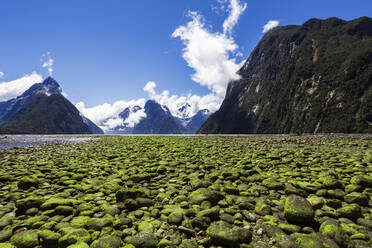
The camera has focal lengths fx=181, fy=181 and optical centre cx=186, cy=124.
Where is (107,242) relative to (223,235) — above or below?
below

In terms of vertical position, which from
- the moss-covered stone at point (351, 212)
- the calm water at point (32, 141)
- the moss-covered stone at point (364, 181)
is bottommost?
the calm water at point (32, 141)

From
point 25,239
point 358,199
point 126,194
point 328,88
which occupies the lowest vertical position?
point 25,239

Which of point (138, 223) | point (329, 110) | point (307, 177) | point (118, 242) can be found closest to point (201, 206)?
point (138, 223)

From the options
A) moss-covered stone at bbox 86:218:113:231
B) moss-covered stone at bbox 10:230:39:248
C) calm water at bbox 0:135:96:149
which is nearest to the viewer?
moss-covered stone at bbox 10:230:39:248

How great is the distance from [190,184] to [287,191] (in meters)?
4.63

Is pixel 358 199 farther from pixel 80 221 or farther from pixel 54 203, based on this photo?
pixel 54 203

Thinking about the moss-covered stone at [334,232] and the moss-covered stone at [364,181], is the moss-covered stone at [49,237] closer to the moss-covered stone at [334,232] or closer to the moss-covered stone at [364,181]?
the moss-covered stone at [334,232]

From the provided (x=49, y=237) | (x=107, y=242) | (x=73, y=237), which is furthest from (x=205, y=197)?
(x=49, y=237)

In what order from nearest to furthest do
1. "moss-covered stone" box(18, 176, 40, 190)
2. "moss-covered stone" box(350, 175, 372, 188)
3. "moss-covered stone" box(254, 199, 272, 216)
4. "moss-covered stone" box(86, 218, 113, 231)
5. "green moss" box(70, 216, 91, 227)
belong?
"moss-covered stone" box(86, 218, 113, 231) < "green moss" box(70, 216, 91, 227) < "moss-covered stone" box(254, 199, 272, 216) < "moss-covered stone" box(350, 175, 372, 188) < "moss-covered stone" box(18, 176, 40, 190)

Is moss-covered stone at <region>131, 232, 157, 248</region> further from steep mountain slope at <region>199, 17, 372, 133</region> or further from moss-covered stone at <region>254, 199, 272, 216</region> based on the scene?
steep mountain slope at <region>199, 17, 372, 133</region>

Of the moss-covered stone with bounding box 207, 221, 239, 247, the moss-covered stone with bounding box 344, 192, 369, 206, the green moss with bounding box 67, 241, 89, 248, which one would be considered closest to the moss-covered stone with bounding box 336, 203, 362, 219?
the moss-covered stone with bounding box 344, 192, 369, 206

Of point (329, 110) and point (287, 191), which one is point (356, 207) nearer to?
point (287, 191)

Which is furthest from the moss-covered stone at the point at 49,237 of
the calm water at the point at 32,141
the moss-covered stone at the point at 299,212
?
the calm water at the point at 32,141

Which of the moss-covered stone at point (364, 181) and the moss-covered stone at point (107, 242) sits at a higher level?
the moss-covered stone at point (364, 181)
